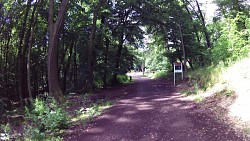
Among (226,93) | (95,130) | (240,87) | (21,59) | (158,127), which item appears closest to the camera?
(158,127)

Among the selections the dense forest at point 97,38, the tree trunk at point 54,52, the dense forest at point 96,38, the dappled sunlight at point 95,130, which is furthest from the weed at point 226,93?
the dense forest at point 97,38

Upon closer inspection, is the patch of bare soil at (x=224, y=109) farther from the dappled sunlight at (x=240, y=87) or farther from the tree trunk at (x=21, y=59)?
the tree trunk at (x=21, y=59)

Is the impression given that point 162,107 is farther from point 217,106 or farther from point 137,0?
point 137,0

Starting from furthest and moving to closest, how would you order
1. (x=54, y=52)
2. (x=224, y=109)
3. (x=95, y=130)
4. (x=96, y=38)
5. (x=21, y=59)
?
(x=96, y=38), (x=21, y=59), (x=54, y=52), (x=224, y=109), (x=95, y=130)

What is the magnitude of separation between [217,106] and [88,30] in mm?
14032

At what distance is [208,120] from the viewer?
18.4 ft

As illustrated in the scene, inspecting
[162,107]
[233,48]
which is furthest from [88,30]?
[162,107]

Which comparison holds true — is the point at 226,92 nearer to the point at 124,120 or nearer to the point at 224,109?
the point at 224,109

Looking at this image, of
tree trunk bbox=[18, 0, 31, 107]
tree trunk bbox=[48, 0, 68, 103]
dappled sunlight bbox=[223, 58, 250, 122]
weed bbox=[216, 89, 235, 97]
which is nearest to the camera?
dappled sunlight bbox=[223, 58, 250, 122]

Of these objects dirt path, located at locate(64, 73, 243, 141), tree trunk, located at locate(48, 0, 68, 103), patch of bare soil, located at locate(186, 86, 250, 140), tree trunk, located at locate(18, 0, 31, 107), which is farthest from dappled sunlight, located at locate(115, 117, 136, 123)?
tree trunk, located at locate(18, 0, 31, 107)

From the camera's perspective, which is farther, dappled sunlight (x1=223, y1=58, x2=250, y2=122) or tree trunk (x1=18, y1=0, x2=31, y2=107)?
tree trunk (x1=18, y1=0, x2=31, y2=107)

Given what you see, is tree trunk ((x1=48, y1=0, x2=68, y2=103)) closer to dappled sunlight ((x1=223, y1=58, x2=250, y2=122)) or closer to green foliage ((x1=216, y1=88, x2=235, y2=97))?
green foliage ((x1=216, y1=88, x2=235, y2=97))

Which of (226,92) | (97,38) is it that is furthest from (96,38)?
(226,92)

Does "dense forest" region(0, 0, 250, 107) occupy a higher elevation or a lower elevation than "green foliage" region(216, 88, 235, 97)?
higher
